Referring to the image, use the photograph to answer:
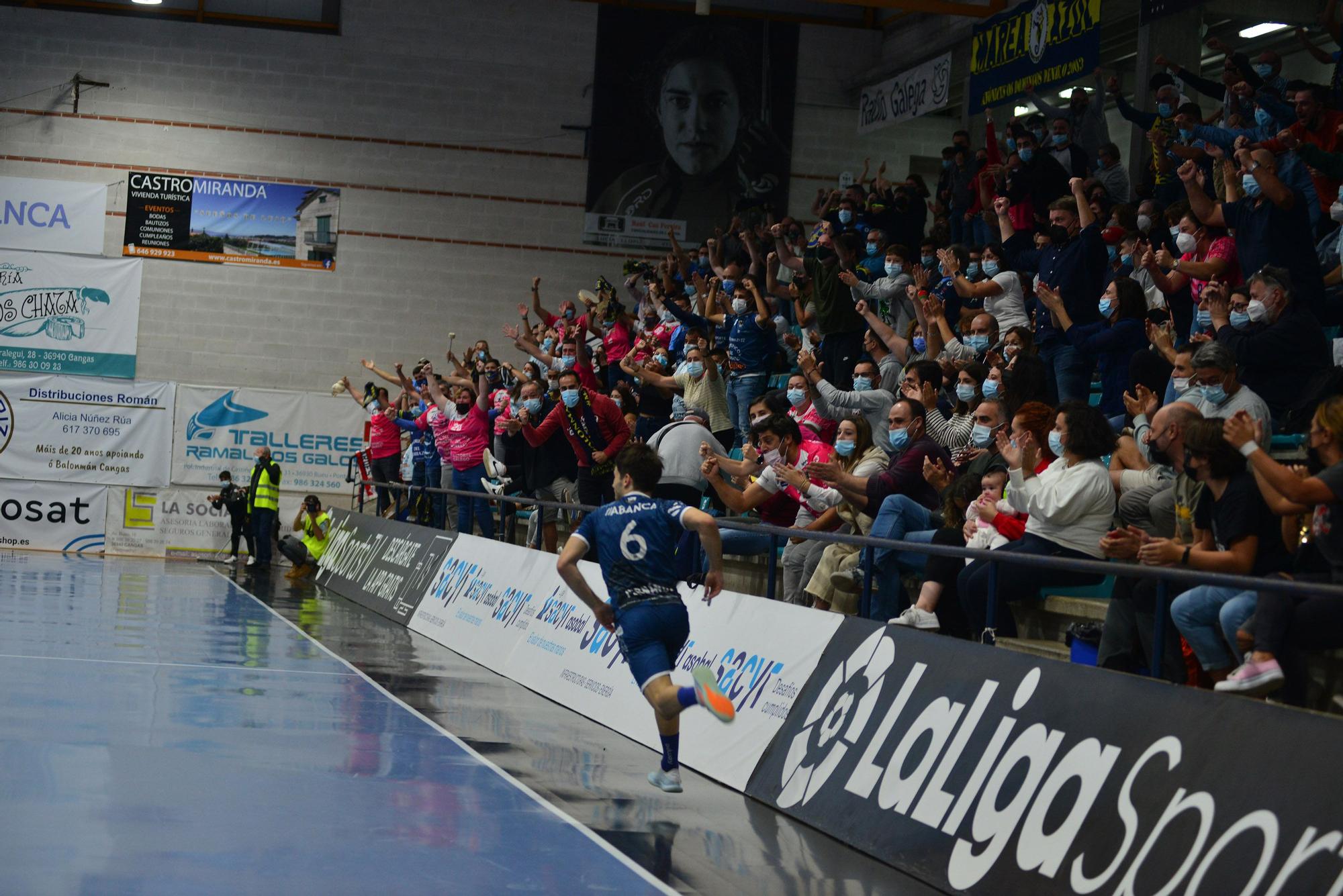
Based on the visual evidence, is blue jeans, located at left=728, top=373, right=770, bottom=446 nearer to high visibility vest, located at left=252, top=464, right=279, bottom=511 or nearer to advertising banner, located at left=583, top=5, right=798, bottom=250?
advertising banner, located at left=583, top=5, right=798, bottom=250

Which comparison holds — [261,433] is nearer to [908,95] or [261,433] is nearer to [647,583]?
[908,95]

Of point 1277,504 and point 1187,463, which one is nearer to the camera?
point 1277,504

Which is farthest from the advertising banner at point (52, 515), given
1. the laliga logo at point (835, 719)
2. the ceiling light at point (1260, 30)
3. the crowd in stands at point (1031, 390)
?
the laliga logo at point (835, 719)

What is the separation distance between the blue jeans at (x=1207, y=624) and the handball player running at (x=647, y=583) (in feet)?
8.04

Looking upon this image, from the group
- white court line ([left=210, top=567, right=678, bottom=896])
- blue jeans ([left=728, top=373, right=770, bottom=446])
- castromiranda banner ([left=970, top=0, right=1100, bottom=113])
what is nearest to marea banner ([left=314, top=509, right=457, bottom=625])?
white court line ([left=210, top=567, right=678, bottom=896])

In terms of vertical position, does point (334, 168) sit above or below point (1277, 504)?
above

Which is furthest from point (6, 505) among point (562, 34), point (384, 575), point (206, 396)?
point (562, 34)

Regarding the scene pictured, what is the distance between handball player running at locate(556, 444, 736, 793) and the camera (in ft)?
24.3

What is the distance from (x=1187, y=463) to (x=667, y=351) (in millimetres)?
11753

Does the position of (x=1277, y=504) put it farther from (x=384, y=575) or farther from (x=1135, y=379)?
(x=384, y=575)

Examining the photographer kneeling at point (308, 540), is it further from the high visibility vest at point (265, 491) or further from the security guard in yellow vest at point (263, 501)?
the high visibility vest at point (265, 491)

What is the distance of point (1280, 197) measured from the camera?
9.38 metres

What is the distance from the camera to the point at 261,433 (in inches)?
1012

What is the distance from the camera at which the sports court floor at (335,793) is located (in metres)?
5.49
